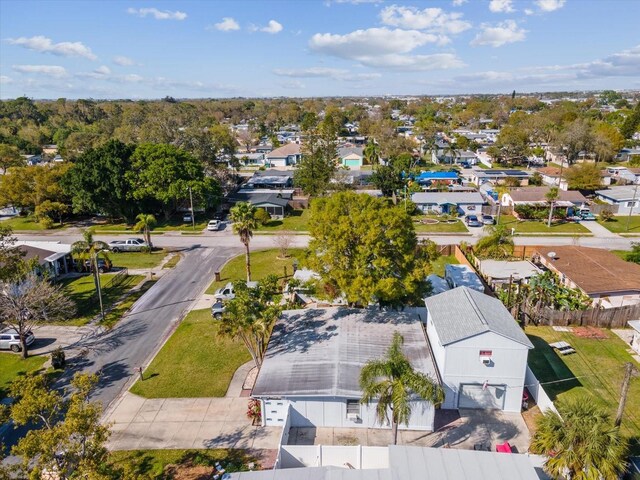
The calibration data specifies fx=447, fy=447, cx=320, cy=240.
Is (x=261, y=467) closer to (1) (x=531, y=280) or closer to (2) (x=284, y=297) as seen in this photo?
(2) (x=284, y=297)

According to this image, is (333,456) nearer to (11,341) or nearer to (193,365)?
(193,365)

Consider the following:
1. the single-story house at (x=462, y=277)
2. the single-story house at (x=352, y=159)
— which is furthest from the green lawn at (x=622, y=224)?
the single-story house at (x=352, y=159)

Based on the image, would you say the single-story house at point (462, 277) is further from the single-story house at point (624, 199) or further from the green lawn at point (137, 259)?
the single-story house at point (624, 199)

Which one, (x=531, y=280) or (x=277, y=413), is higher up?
(x=531, y=280)

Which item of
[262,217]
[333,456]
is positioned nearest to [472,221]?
[262,217]

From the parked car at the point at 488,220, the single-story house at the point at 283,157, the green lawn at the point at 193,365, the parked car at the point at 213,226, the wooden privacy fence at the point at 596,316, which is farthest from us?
the single-story house at the point at 283,157

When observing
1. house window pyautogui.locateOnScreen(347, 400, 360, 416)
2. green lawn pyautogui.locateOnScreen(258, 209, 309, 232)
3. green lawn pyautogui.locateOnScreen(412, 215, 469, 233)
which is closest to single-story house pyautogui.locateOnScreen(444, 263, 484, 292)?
green lawn pyautogui.locateOnScreen(412, 215, 469, 233)

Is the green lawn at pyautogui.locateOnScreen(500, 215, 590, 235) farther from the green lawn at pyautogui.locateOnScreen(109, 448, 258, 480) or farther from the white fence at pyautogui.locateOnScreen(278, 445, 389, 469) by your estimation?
the green lawn at pyautogui.locateOnScreen(109, 448, 258, 480)

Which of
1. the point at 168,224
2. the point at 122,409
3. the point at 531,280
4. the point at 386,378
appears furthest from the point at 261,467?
the point at 168,224
